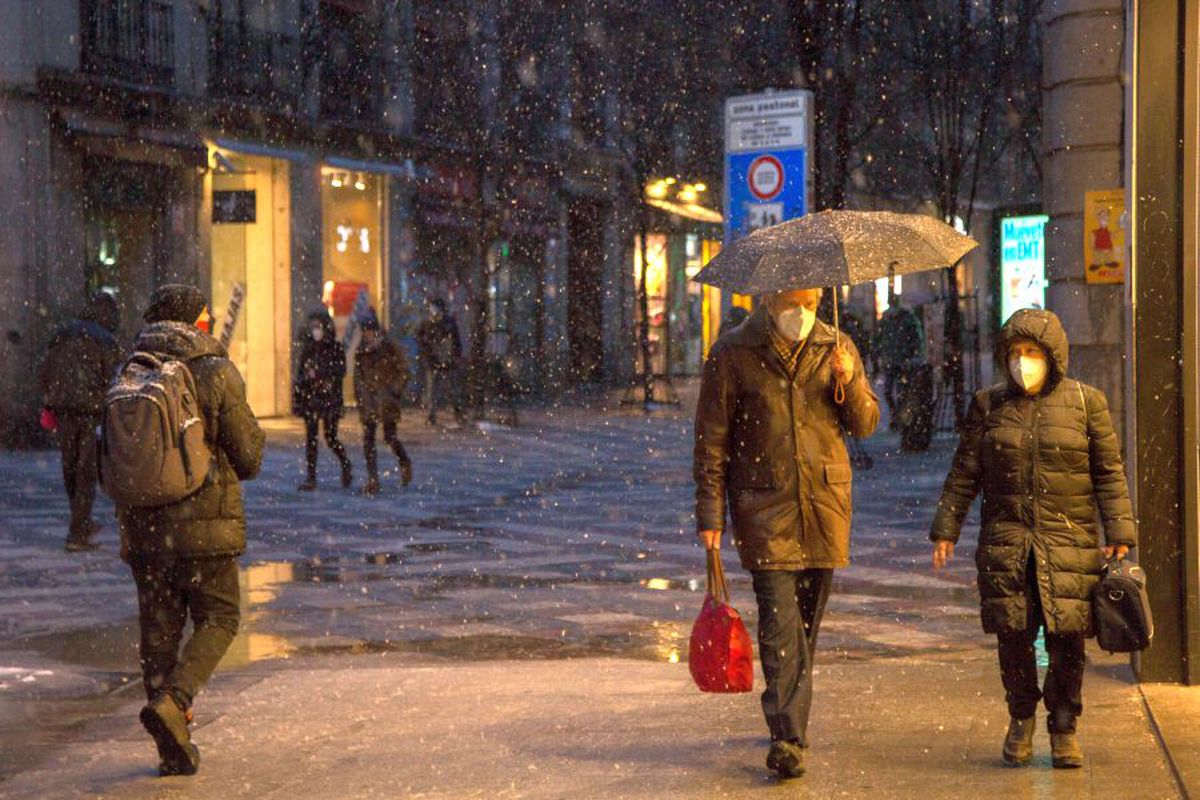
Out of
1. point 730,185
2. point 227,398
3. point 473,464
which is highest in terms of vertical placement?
point 730,185

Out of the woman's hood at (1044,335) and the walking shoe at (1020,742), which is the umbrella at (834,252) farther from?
the walking shoe at (1020,742)

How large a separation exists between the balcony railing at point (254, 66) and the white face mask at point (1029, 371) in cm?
2321

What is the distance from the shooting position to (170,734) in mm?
6676

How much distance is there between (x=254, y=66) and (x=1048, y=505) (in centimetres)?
2430

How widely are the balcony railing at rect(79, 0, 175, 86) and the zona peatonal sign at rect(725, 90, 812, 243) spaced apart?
44.4ft

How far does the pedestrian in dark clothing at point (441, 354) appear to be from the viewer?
27.9 metres

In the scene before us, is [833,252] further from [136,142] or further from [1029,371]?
[136,142]

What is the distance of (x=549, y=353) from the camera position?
3988 centimetres

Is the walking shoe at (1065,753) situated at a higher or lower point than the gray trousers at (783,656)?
lower

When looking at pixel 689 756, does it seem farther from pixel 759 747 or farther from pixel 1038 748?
pixel 1038 748

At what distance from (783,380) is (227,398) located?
6.40 ft

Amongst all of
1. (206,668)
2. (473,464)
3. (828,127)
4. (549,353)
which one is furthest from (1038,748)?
(549,353)

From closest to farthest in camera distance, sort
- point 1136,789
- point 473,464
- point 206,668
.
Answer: point 1136,789 < point 206,668 < point 473,464

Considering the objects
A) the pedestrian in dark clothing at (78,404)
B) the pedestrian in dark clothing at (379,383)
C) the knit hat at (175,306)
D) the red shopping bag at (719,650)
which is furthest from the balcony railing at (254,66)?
the red shopping bag at (719,650)
